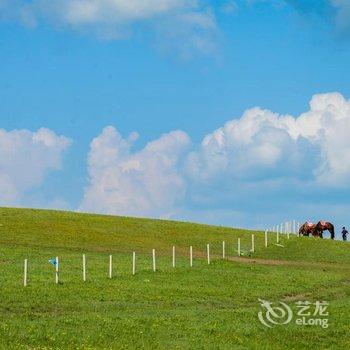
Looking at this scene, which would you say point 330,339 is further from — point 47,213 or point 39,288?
point 47,213

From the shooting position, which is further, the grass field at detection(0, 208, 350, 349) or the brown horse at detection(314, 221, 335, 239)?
the brown horse at detection(314, 221, 335, 239)

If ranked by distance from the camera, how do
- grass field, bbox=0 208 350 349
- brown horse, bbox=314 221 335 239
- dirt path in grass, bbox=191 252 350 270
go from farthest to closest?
brown horse, bbox=314 221 335 239 → dirt path in grass, bbox=191 252 350 270 → grass field, bbox=0 208 350 349

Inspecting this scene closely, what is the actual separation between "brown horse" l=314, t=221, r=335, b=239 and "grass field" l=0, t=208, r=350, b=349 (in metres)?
13.6

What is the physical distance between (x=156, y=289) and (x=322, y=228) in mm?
71576

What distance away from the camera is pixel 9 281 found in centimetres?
5916

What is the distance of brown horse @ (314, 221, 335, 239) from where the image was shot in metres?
124

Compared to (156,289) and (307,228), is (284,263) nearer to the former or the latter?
(156,289)

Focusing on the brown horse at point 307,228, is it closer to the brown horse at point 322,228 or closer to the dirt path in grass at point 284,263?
the brown horse at point 322,228

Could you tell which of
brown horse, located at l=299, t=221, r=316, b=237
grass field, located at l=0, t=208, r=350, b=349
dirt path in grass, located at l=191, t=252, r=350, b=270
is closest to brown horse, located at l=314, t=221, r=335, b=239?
brown horse, located at l=299, t=221, r=316, b=237

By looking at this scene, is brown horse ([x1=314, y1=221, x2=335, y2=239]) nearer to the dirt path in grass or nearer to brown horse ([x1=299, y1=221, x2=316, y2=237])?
brown horse ([x1=299, y1=221, x2=316, y2=237])

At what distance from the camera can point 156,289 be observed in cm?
5712

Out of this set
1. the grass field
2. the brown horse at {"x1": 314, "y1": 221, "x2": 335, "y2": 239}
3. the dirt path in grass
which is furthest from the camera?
the brown horse at {"x1": 314, "y1": 221, "x2": 335, "y2": 239}

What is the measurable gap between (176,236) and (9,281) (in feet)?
169

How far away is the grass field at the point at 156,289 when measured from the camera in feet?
125
